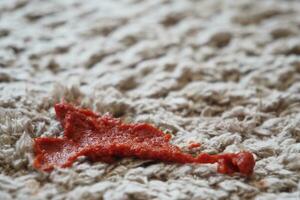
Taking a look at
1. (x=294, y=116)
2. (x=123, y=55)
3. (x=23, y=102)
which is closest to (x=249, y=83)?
(x=294, y=116)

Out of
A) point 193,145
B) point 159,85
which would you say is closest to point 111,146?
point 193,145

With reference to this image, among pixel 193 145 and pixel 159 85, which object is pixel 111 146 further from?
pixel 159 85

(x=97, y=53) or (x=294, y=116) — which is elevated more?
(x=97, y=53)

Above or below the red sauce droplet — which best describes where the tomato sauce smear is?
above

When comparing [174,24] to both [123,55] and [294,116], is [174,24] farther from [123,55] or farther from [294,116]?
[294,116]

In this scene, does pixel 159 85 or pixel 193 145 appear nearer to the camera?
pixel 193 145
